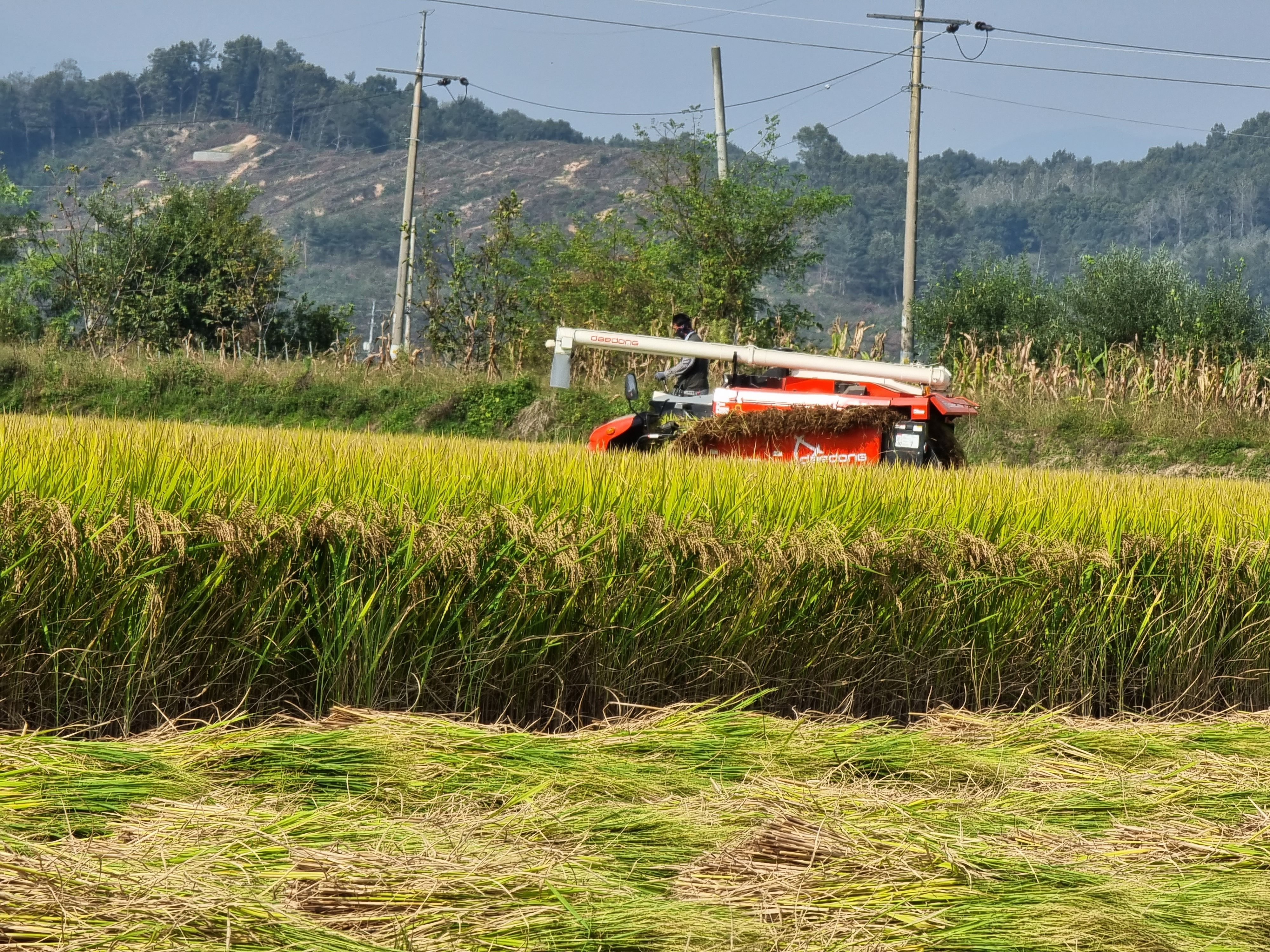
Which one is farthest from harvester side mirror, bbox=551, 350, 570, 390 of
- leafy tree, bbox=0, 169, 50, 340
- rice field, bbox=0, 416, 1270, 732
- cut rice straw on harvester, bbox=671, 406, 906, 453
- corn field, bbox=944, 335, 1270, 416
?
leafy tree, bbox=0, 169, 50, 340

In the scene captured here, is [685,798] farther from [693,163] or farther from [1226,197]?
[1226,197]

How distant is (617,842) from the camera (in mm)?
2701

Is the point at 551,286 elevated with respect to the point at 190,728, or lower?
elevated

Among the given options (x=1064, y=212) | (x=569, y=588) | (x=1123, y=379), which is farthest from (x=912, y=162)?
(x=1064, y=212)

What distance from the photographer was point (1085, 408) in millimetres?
17500

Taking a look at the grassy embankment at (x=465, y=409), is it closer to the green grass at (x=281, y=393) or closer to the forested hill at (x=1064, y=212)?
the green grass at (x=281, y=393)

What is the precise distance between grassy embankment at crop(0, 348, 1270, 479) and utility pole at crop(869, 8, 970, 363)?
2.66 meters

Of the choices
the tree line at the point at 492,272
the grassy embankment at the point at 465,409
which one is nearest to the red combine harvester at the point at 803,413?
the grassy embankment at the point at 465,409

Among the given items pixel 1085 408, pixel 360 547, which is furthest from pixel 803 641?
pixel 1085 408

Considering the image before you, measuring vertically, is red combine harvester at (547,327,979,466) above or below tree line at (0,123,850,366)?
below

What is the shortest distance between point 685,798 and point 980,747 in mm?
1231

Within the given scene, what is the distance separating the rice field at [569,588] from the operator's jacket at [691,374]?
20.0 ft

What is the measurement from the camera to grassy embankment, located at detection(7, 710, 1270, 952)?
87.5 inches

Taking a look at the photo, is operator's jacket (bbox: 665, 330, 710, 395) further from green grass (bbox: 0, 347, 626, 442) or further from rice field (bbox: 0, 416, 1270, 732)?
rice field (bbox: 0, 416, 1270, 732)
